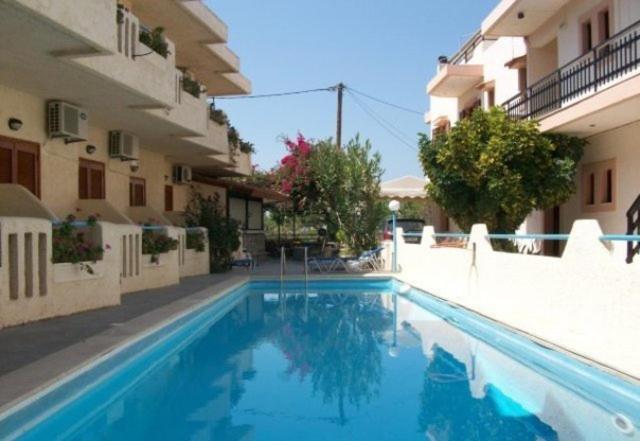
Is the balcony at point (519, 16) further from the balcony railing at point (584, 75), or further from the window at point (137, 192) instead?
the window at point (137, 192)

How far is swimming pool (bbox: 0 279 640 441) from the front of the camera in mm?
5434

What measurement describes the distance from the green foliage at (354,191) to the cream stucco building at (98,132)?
473cm

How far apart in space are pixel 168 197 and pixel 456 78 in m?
11.5

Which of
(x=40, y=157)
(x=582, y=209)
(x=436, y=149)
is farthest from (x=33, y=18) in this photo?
(x=582, y=209)

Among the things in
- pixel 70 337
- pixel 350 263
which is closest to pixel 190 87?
pixel 350 263

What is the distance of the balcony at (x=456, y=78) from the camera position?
845 inches

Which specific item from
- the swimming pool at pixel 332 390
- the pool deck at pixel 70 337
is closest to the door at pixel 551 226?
the swimming pool at pixel 332 390

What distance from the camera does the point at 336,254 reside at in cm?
2355

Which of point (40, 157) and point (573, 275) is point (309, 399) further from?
point (40, 157)

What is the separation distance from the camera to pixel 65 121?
11.5 meters

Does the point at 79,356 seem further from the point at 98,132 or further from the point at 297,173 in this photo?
the point at 297,173

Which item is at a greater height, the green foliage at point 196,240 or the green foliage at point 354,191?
the green foliage at point 354,191

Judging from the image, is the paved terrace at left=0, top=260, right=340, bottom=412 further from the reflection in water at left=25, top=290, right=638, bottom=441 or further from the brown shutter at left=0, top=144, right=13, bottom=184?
the brown shutter at left=0, top=144, right=13, bottom=184

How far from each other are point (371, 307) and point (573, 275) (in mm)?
6807
